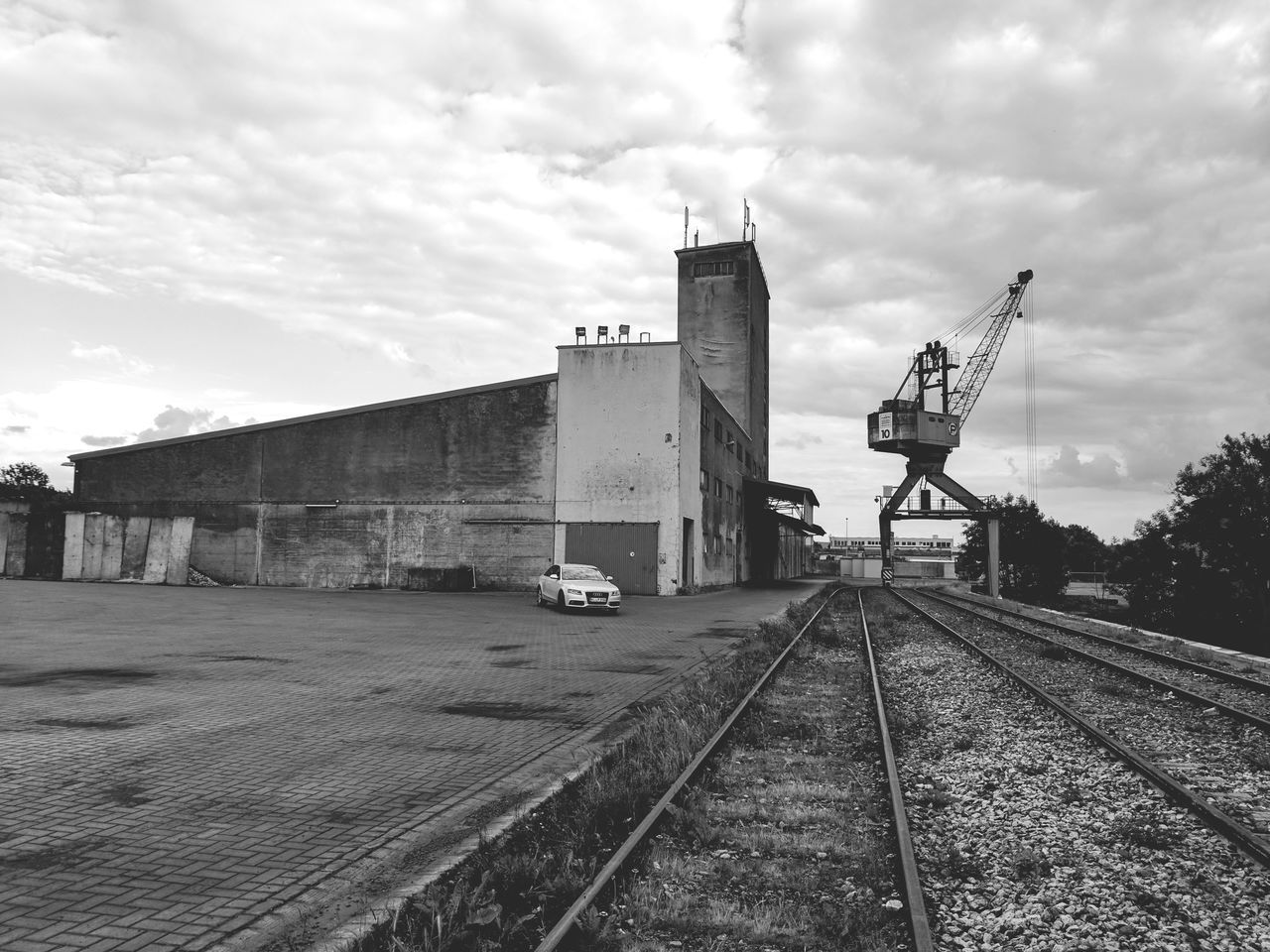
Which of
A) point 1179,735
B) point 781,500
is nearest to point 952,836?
point 1179,735

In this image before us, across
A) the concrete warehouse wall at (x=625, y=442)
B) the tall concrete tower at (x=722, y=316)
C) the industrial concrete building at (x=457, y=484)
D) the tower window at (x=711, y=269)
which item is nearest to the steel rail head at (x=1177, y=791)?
the concrete warehouse wall at (x=625, y=442)

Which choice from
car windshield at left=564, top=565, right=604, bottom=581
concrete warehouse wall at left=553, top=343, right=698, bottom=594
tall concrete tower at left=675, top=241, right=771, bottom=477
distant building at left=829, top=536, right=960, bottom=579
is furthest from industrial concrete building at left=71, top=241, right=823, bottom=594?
distant building at left=829, top=536, right=960, bottom=579

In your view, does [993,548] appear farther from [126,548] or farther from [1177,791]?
[1177,791]

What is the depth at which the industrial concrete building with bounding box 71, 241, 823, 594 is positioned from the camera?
32.0 m

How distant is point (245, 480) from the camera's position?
113 ft

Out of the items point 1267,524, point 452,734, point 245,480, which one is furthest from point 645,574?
point 1267,524

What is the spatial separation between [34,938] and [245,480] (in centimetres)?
3371

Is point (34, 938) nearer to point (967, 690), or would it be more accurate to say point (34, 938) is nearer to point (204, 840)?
point (204, 840)

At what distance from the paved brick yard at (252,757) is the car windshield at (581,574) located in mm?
7628

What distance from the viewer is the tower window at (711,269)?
59.0 m

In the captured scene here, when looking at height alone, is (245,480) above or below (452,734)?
above

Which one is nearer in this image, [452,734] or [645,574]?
[452,734]

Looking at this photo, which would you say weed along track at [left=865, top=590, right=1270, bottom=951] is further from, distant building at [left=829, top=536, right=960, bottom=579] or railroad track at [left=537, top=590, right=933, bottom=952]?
distant building at [left=829, top=536, right=960, bottom=579]

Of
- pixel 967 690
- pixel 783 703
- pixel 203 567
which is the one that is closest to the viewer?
pixel 783 703
